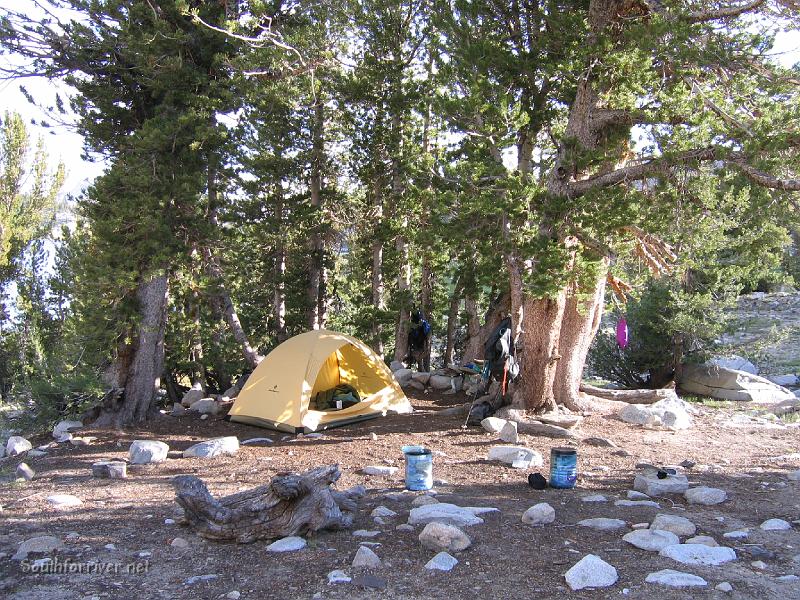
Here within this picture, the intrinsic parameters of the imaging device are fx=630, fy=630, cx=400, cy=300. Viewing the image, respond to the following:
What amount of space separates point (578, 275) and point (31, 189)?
17651 millimetres

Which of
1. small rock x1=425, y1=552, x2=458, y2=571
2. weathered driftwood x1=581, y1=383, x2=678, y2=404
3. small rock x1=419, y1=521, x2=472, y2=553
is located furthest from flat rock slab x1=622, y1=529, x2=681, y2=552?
weathered driftwood x1=581, y1=383, x2=678, y2=404

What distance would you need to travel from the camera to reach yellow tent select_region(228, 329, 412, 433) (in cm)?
984

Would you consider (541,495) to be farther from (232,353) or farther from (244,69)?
(232,353)

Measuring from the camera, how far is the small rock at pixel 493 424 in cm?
910

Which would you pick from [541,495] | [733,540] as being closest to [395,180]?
[541,495]

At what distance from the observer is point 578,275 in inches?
345

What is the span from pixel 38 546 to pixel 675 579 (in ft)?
14.3

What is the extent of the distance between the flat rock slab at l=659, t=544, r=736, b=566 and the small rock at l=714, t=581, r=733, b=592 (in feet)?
1.11

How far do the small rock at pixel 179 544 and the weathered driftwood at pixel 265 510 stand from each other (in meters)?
0.13

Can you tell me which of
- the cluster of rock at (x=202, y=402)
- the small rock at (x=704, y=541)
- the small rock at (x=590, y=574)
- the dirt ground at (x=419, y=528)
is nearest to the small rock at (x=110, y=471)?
the dirt ground at (x=419, y=528)

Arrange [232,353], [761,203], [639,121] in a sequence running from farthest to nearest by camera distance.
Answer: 1. [232,353]
2. [639,121]
3. [761,203]

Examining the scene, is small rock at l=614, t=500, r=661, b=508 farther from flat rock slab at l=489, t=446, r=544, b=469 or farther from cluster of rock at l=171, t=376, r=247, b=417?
cluster of rock at l=171, t=376, r=247, b=417

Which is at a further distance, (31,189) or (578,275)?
(31,189)

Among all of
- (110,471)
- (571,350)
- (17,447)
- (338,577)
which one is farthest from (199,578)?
(571,350)
